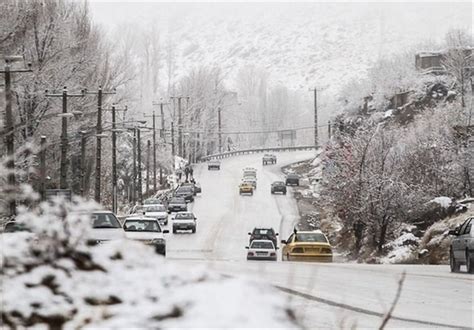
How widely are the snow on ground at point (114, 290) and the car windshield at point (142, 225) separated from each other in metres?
27.1

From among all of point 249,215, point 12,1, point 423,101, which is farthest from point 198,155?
point 12,1

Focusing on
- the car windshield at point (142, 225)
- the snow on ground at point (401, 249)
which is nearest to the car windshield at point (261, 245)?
the snow on ground at point (401, 249)

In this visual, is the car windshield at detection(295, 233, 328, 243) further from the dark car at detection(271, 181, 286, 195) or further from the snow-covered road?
the dark car at detection(271, 181, 286, 195)

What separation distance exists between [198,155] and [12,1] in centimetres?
9751

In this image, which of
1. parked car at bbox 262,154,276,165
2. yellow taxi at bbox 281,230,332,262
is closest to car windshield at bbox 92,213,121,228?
yellow taxi at bbox 281,230,332,262

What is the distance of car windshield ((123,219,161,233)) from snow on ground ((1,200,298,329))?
27.1 meters

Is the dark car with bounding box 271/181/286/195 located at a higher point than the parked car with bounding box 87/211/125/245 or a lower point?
lower

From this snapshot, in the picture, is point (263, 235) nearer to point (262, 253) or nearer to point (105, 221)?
point (262, 253)

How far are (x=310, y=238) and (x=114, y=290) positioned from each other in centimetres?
3237

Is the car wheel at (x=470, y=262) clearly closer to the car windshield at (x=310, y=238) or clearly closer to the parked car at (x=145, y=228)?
the parked car at (x=145, y=228)

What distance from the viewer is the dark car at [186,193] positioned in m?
89.4

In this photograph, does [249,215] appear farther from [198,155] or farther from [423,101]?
[198,155]

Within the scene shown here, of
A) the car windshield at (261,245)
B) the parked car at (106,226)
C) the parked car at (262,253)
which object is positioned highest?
the parked car at (106,226)

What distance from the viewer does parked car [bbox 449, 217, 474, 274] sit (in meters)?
24.5
